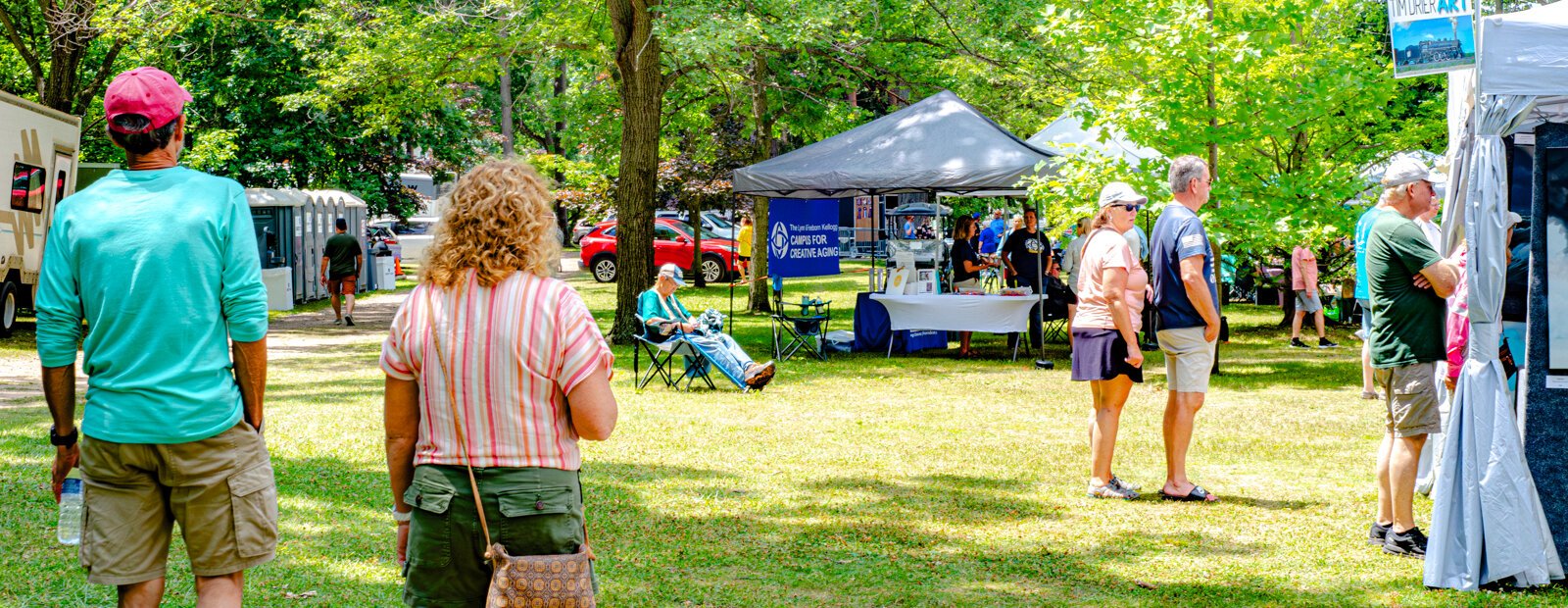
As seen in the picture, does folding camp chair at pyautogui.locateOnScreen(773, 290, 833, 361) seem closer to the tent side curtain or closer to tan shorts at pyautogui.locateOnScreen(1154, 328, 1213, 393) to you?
tan shorts at pyautogui.locateOnScreen(1154, 328, 1213, 393)

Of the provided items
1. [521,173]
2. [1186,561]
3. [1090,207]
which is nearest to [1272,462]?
[1186,561]

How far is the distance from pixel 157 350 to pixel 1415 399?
14.8 feet

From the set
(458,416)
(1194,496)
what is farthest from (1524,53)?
(458,416)

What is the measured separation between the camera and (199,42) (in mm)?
26266

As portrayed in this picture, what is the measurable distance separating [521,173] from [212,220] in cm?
78

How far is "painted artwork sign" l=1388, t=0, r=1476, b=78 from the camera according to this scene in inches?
207

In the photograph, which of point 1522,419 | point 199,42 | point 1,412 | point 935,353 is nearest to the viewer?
point 1522,419

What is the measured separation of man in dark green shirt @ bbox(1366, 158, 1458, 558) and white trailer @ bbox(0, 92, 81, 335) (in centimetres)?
1447

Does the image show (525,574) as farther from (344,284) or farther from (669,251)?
(669,251)

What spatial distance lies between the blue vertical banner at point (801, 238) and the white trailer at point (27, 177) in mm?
8347

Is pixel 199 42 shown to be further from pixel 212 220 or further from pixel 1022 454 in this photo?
pixel 212 220

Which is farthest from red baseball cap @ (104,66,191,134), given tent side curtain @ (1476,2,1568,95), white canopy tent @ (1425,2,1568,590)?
white canopy tent @ (1425,2,1568,590)

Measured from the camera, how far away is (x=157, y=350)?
3090mm

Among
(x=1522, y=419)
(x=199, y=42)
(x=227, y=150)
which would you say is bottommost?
(x=1522, y=419)
